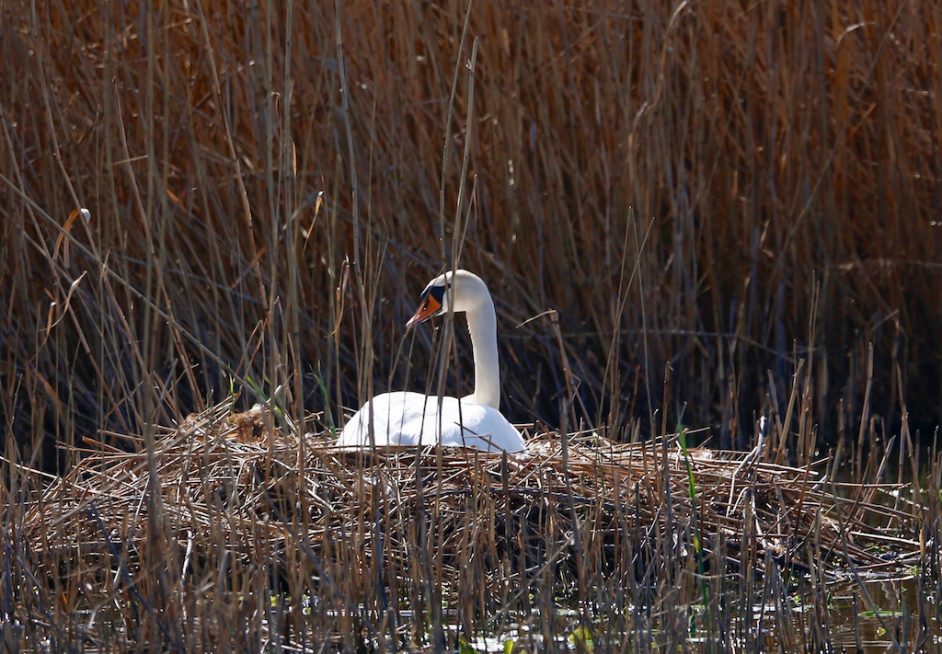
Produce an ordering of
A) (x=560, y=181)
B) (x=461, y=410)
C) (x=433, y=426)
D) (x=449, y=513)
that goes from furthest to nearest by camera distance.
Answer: (x=560, y=181), (x=433, y=426), (x=461, y=410), (x=449, y=513)

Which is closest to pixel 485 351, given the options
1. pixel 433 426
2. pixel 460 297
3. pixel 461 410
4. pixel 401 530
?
pixel 460 297

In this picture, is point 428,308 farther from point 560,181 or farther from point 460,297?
point 560,181

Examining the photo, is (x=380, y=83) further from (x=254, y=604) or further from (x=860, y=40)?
(x=254, y=604)

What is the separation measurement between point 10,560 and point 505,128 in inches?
117

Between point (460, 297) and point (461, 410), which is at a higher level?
point (460, 297)

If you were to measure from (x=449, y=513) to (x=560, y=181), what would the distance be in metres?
2.31

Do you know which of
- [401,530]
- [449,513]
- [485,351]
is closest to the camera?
[401,530]

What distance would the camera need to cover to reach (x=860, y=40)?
20.0ft

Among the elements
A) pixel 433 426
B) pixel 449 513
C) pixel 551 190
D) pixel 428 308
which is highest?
pixel 551 190

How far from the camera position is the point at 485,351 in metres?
4.96

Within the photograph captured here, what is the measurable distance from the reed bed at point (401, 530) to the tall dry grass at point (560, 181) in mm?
1513

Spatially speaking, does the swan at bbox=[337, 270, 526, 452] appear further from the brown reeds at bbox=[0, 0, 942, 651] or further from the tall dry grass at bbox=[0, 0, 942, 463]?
the tall dry grass at bbox=[0, 0, 942, 463]

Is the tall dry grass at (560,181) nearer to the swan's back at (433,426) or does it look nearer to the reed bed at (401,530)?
the swan's back at (433,426)

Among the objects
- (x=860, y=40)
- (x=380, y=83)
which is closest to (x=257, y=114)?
(x=380, y=83)
